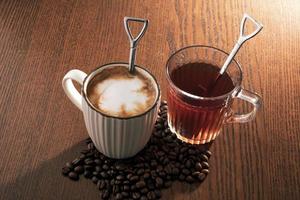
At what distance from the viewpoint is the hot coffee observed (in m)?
0.89

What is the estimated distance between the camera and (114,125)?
0.88m

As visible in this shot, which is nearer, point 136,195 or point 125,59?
point 136,195

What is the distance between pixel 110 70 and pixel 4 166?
0.28 m

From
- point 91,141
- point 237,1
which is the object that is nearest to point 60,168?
point 91,141

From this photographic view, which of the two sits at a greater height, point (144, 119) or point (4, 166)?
point (144, 119)

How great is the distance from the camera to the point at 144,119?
0.89m

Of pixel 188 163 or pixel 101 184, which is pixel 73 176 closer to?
pixel 101 184

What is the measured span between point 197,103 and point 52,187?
12.7 inches

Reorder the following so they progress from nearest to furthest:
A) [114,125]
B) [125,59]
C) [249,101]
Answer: [114,125] < [249,101] < [125,59]

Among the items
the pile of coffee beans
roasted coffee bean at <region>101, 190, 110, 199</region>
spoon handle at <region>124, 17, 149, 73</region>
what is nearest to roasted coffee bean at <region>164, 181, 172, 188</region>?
the pile of coffee beans

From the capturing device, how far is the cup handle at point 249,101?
97 cm

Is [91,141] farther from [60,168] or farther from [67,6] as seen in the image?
[67,6]

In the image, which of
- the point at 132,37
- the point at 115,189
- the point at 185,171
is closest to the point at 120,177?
the point at 115,189

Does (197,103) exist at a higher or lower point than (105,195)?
higher
